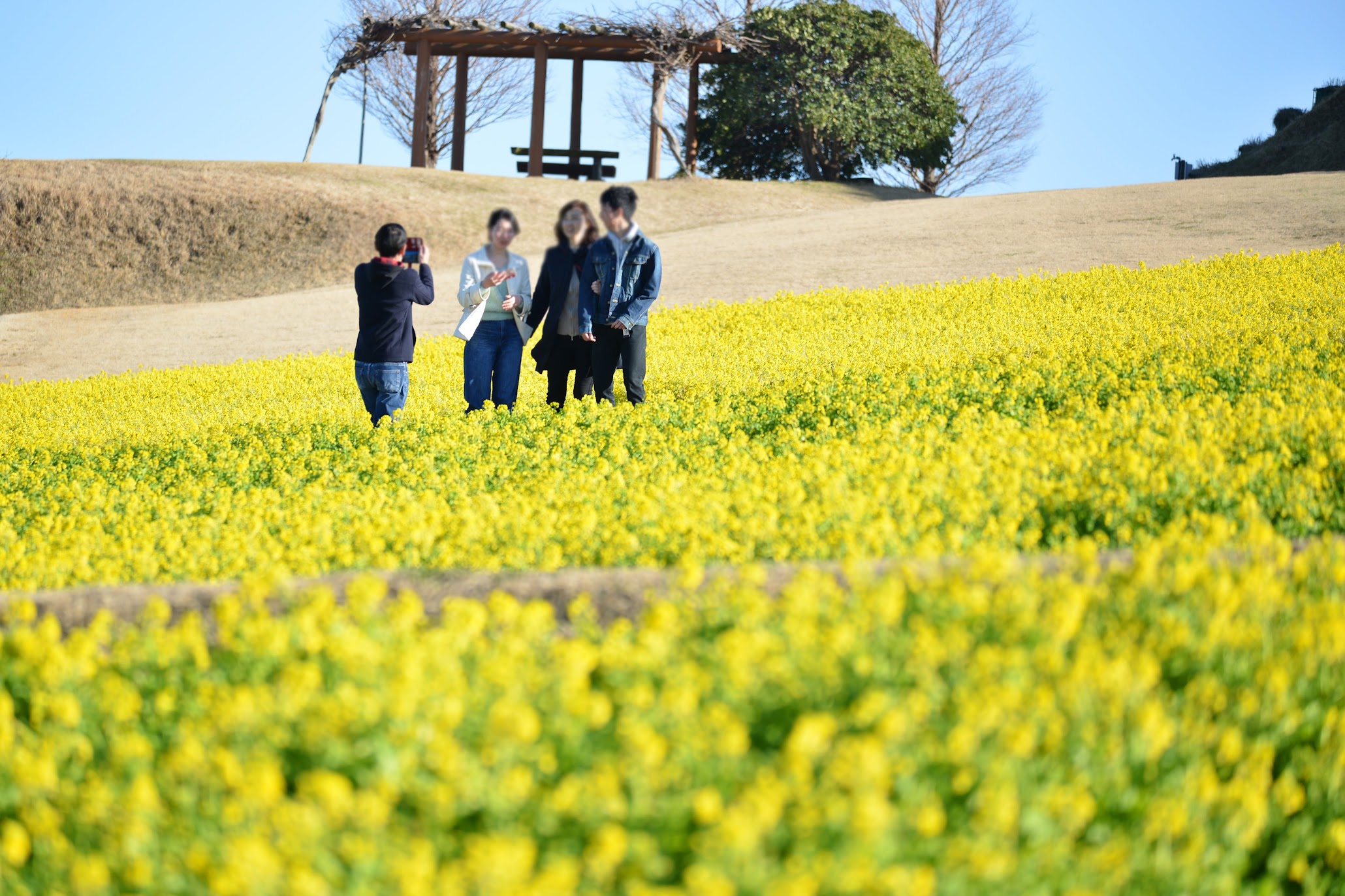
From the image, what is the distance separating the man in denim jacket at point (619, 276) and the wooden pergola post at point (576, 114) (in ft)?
84.1

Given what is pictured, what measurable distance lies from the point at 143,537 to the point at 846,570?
3816 mm

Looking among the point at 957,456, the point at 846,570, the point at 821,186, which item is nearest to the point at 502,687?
the point at 846,570

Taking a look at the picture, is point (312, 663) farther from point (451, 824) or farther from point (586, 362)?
point (586, 362)

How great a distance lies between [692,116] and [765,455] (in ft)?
95.6

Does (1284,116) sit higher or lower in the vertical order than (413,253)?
higher

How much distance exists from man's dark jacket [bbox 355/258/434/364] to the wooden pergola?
2382cm

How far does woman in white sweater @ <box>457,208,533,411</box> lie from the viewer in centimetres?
831

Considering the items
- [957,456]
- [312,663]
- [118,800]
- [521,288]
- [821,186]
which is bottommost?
[118,800]

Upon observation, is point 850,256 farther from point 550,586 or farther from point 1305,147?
point 1305,147

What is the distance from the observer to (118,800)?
2.55m

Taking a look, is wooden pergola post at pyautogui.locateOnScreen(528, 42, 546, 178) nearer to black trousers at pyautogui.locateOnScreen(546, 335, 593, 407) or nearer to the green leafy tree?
the green leafy tree

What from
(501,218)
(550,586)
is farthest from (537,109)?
(550,586)

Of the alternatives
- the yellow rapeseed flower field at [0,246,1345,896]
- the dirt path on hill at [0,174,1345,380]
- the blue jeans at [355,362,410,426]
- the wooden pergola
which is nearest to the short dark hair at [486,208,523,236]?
the blue jeans at [355,362,410,426]

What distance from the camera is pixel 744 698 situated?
2.65 metres
